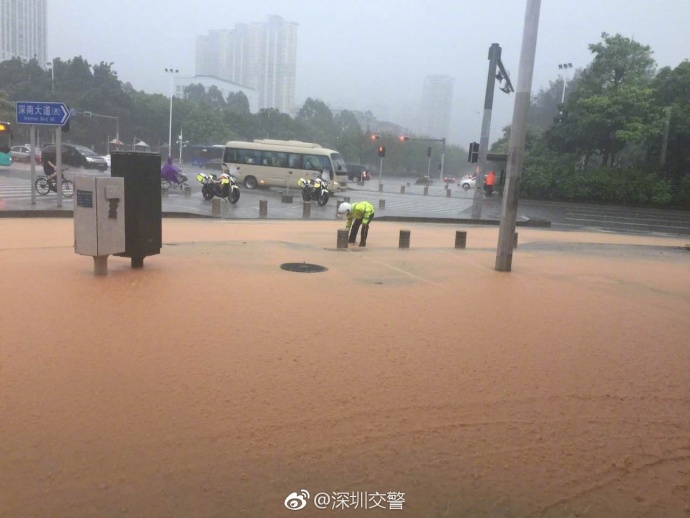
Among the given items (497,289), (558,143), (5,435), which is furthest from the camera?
(558,143)

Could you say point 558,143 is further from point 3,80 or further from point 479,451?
point 3,80

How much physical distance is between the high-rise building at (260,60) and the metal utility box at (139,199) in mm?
110432

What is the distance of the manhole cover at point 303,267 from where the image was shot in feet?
30.1

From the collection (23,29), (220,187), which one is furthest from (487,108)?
(23,29)

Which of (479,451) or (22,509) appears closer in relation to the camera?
(22,509)

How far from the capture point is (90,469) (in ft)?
10.4

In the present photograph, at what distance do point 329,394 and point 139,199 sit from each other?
4.99m

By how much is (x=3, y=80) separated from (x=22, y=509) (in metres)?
76.4

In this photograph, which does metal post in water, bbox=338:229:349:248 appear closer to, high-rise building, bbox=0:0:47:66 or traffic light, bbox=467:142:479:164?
traffic light, bbox=467:142:479:164

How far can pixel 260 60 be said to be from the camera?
386 feet

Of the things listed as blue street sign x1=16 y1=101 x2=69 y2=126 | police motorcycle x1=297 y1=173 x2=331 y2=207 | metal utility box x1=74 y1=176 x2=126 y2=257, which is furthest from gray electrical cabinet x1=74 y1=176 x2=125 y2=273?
police motorcycle x1=297 y1=173 x2=331 y2=207

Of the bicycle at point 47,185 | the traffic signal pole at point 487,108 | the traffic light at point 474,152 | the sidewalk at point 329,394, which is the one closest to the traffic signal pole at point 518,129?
the sidewalk at point 329,394

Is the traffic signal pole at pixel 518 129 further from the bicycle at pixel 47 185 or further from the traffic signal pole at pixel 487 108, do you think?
the bicycle at pixel 47 185

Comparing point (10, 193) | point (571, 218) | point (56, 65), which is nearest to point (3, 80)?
point (56, 65)
